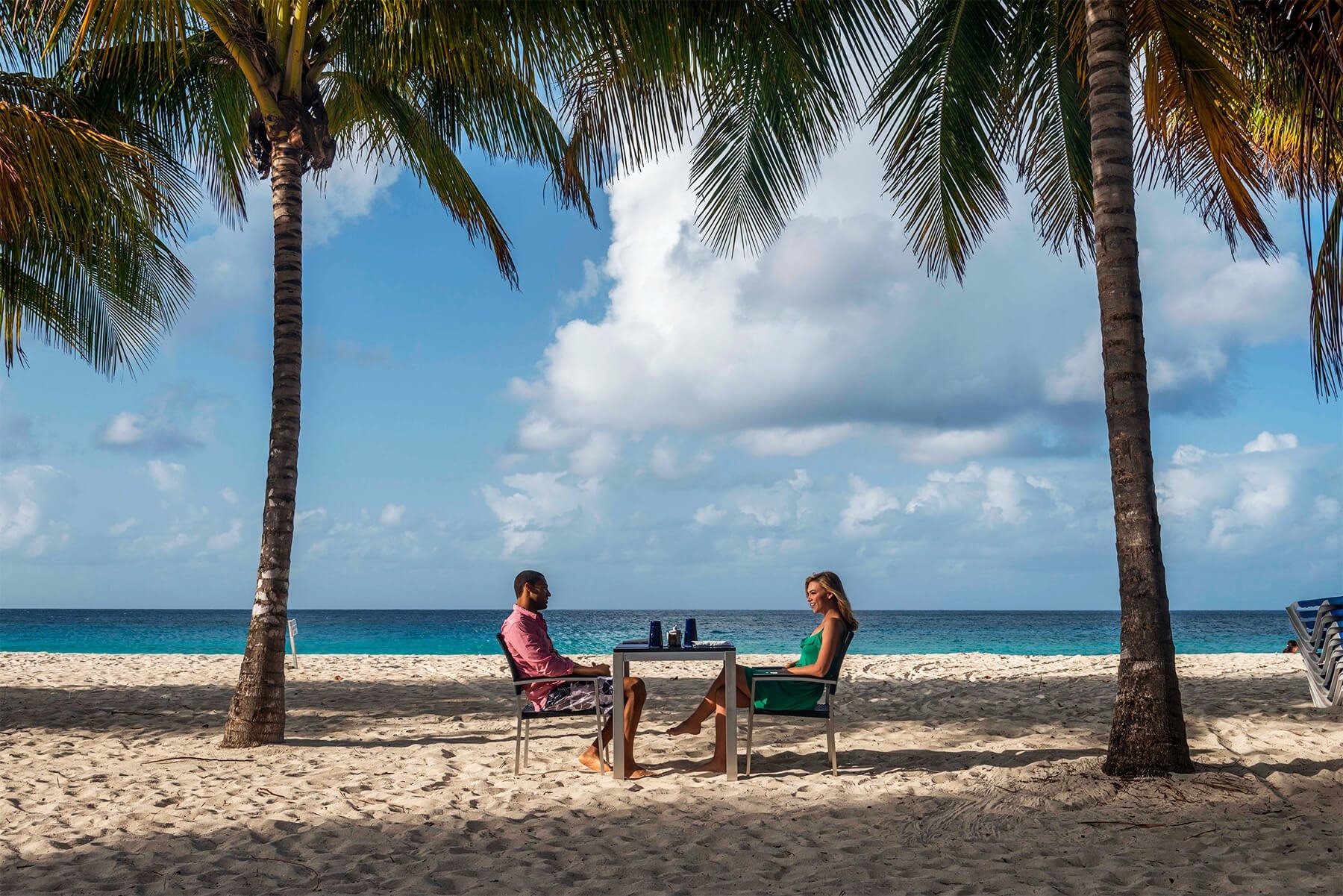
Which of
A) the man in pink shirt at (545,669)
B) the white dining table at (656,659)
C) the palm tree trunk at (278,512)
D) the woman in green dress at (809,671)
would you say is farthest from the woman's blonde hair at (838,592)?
the palm tree trunk at (278,512)

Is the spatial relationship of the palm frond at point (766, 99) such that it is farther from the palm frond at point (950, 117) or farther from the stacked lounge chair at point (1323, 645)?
the stacked lounge chair at point (1323, 645)

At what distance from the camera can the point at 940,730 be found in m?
6.74

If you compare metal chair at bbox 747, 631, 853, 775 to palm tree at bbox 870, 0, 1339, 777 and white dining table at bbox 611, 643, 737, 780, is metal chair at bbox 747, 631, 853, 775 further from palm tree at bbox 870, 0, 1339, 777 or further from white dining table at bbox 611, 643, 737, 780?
palm tree at bbox 870, 0, 1339, 777

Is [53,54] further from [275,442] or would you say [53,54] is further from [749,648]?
[749,648]

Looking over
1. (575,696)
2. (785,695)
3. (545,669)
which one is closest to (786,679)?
(785,695)

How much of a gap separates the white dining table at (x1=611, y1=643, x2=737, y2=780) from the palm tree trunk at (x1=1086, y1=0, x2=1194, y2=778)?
187 centimetres

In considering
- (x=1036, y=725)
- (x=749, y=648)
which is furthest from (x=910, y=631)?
(x=1036, y=725)

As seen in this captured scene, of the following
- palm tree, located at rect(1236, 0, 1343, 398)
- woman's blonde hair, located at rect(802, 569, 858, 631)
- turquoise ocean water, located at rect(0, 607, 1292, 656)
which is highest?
palm tree, located at rect(1236, 0, 1343, 398)

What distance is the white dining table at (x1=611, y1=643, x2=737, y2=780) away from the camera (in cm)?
511

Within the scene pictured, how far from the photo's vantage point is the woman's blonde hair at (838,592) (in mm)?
5281

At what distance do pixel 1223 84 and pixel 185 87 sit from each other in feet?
24.2

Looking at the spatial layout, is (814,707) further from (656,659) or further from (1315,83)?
(1315,83)

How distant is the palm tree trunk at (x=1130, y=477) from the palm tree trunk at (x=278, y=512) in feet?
16.2

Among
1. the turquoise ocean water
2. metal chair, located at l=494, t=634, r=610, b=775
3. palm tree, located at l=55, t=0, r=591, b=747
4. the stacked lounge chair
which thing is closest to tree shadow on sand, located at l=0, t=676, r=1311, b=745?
the stacked lounge chair
